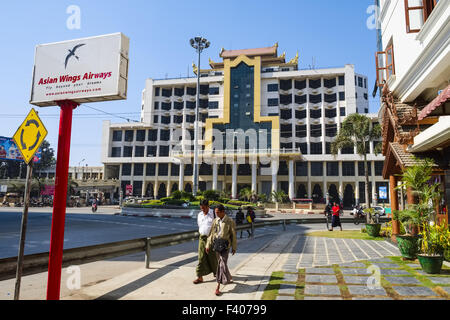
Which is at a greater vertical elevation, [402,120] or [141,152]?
[141,152]

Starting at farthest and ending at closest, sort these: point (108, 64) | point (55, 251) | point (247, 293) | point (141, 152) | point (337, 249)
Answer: point (141, 152)
point (337, 249)
point (247, 293)
point (108, 64)
point (55, 251)

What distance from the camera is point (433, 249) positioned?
277 inches

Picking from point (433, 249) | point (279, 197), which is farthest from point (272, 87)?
point (433, 249)

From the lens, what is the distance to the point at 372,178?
50.9 m

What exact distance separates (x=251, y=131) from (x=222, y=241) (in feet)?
158

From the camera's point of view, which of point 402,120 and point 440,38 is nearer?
point 440,38

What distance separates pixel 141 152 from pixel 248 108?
24.3 m

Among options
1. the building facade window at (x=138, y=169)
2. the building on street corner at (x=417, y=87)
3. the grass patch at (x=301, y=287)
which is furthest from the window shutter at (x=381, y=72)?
the building facade window at (x=138, y=169)

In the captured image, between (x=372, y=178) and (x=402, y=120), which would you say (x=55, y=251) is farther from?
(x=372, y=178)

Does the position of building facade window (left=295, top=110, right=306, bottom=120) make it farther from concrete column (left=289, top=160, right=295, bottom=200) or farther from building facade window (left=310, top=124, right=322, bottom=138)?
concrete column (left=289, top=160, right=295, bottom=200)

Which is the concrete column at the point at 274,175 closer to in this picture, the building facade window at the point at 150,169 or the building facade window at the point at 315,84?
the building facade window at the point at 315,84

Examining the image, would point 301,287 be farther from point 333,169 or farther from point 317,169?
point 333,169

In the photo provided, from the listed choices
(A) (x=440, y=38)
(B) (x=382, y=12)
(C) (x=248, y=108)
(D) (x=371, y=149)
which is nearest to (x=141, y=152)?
(C) (x=248, y=108)

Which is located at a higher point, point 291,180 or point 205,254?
A: point 291,180
